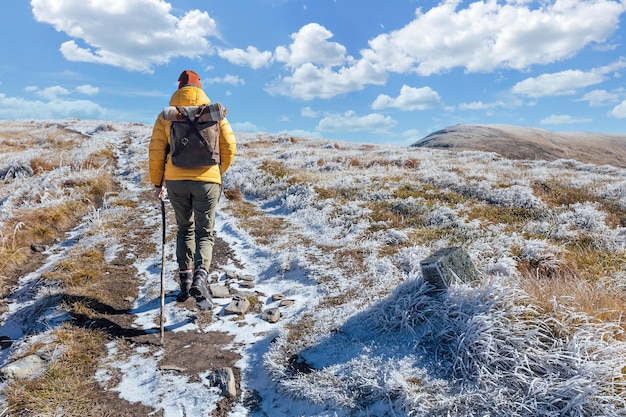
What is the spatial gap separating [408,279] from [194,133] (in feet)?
14.0

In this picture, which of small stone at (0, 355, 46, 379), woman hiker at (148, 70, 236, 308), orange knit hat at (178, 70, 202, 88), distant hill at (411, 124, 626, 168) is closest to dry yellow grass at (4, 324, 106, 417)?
Answer: small stone at (0, 355, 46, 379)

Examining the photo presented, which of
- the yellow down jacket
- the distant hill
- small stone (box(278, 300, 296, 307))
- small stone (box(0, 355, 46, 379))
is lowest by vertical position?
small stone (box(0, 355, 46, 379))

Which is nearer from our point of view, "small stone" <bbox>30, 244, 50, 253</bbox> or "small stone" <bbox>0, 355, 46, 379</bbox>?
"small stone" <bbox>0, 355, 46, 379</bbox>

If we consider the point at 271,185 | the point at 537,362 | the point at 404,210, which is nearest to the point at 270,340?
the point at 537,362

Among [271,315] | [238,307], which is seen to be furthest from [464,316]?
[238,307]

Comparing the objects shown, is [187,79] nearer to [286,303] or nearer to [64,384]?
[286,303]

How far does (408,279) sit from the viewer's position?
240 inches

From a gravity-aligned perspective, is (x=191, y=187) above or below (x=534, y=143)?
below

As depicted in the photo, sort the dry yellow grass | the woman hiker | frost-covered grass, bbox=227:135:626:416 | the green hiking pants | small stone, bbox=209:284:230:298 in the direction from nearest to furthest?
frost-covered grass, bbox=227:135:626:416 < the dry yellow grass < the woman hiker < the green hiking pants < small stone, bbox=209:284:230:298

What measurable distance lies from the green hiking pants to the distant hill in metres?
108

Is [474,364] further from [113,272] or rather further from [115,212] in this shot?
[115,212]

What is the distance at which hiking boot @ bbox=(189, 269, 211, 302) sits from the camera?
22.6 feet

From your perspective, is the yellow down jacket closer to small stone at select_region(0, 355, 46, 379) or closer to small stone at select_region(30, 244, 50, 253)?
small stone at select_region(0, 355, 46, 379)

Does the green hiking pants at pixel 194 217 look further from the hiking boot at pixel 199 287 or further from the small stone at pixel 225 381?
the small stone at pixel 225 381
